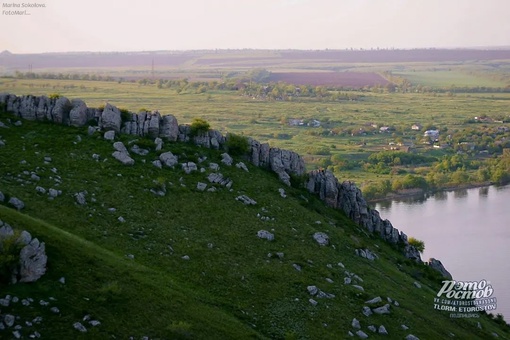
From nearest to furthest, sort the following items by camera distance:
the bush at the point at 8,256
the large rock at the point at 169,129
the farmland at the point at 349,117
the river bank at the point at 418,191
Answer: the bush at the point at 8,256 → the large rock at the point at 169,129 → the river bank at the point at 418,191 → the farmland at the point at 349,117

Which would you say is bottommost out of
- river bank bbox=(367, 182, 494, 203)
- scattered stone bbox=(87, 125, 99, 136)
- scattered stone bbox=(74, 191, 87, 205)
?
river bank bbox=(367, 182, 494, 203)

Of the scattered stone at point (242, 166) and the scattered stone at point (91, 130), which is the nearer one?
the scattered stone at point (91, 130)

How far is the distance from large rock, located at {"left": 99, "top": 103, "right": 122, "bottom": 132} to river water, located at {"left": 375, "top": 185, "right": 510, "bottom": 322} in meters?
21.3

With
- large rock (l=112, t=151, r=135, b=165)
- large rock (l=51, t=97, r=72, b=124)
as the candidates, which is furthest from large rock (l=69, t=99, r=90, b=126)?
large rock (l=112, t=151, r=135, b=165)

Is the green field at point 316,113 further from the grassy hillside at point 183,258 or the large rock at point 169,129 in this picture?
the grassy hillside at point 183,258

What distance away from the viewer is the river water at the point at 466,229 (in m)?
39.5

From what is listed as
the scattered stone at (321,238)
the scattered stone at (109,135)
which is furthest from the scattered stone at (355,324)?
the scattered stone at (109,135)

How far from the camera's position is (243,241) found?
2028cm

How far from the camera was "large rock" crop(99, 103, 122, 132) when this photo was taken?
83.5ft

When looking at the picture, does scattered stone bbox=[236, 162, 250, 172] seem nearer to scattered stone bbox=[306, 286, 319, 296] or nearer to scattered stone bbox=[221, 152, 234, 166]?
scattered stone bbox=[221, 152, 234, 166]

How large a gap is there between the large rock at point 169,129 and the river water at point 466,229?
750 inches

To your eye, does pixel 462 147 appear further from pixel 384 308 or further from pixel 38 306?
pixel 38 306

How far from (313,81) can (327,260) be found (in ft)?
553

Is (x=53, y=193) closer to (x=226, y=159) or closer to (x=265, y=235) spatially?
(x=265, y=235)
